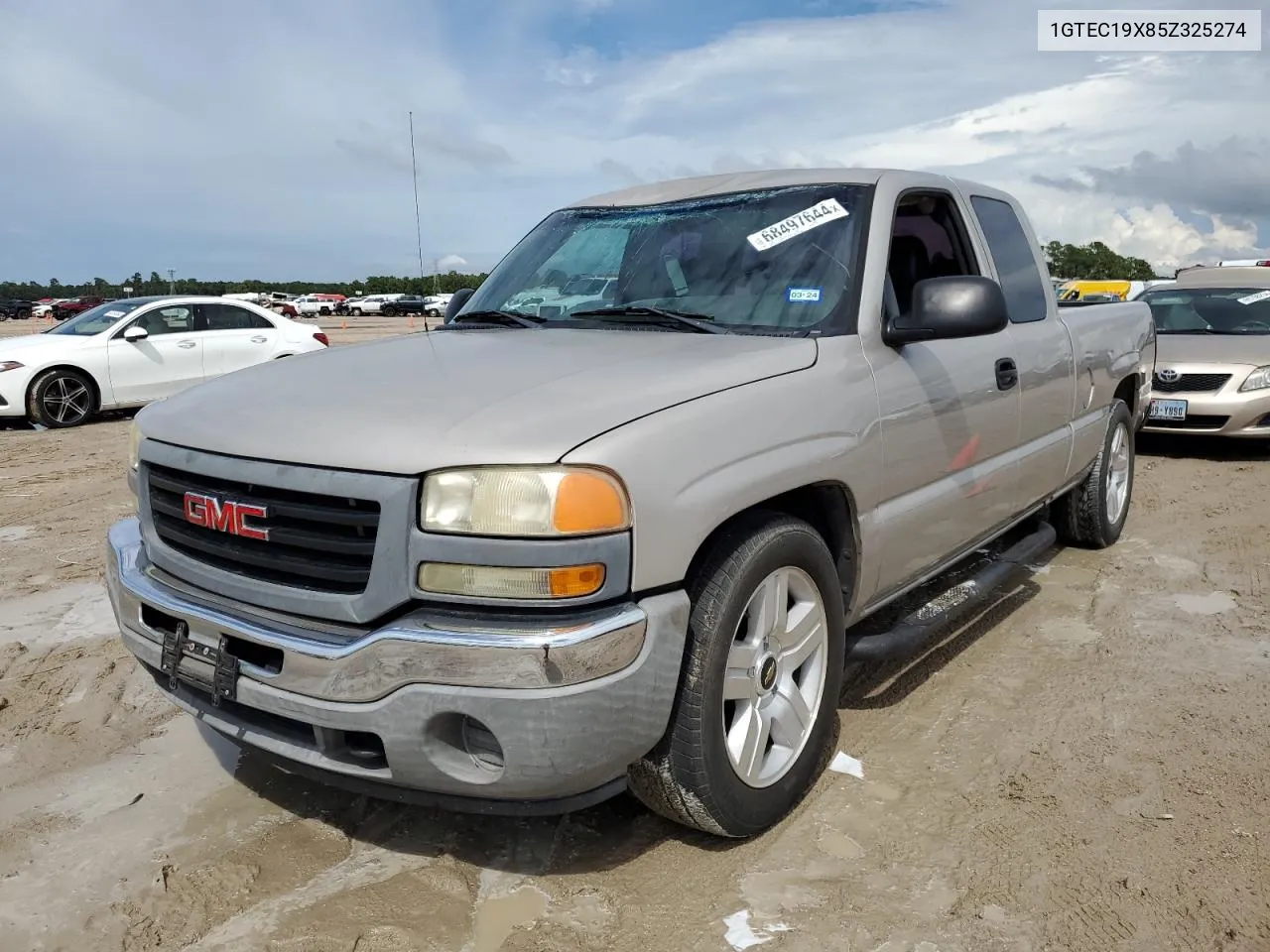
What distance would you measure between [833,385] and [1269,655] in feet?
8.28

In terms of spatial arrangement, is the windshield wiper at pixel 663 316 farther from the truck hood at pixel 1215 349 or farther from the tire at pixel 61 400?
the tire at pixel 61 400

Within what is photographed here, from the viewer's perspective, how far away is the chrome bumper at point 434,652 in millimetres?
2066

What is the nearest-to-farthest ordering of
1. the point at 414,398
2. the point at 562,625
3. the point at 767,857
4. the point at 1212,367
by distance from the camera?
the point at 562,625 < the point at 414,398 < the point at 767,857 < the point at 1212,367

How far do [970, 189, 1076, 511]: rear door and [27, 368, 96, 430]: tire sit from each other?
389 inches

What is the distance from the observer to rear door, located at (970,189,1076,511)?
4012 millimetres

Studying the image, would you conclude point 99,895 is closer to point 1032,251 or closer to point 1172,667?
point 1172,667

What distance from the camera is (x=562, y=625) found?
2100mm

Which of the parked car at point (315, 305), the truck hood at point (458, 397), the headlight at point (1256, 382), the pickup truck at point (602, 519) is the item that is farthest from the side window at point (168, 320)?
the parked car at point (315, 305)

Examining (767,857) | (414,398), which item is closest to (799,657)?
(767,857)

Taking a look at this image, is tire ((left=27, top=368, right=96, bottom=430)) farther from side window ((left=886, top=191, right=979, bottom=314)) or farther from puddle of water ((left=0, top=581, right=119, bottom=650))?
side window ((left=886, top=191, right=979, bottom=314))

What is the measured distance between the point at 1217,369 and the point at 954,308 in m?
6.87

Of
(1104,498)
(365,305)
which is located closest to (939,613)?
(1104,498)

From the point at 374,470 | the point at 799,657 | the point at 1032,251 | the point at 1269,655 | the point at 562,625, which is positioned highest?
the point at 1032,251

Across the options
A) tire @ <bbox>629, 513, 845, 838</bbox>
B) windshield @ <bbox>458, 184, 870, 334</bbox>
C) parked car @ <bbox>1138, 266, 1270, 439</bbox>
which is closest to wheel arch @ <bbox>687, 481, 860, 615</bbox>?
tire @ <bbox>629, 513, 845, 838</bbox>
